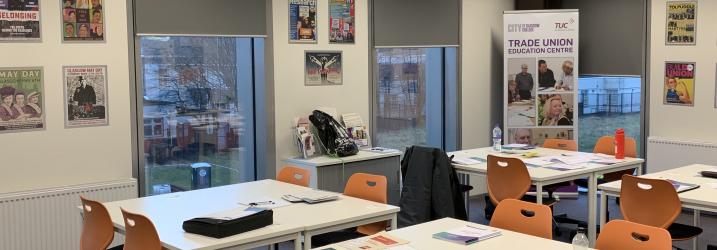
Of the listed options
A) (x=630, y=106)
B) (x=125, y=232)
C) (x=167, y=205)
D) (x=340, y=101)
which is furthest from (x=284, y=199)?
(x=630, y=106)

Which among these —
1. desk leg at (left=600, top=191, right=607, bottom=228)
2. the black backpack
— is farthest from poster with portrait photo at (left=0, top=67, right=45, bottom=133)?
desk leg at (left=600, top=191, right=607, bottom=228)

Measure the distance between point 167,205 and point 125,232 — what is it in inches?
27.2

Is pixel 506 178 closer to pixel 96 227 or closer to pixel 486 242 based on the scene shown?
pixel 486 242

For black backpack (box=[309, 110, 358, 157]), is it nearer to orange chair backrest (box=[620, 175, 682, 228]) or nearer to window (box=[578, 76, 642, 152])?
orange chair backrest (box=[620, 175, 682, 228])

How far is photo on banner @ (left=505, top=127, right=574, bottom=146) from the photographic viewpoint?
8703mm

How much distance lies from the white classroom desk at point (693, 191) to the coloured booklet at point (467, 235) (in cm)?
156

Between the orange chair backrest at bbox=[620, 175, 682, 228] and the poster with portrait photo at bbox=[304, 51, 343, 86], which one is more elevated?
the poster with portrait photo at bbox=[304, 51, 343, 86]

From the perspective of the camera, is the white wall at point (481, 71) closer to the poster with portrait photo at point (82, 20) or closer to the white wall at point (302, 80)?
the white wall at point (302, 80)

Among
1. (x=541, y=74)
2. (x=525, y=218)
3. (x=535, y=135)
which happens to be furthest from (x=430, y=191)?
(x=541, y=74)

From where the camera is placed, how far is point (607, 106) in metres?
9.12

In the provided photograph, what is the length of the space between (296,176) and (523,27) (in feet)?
12.7

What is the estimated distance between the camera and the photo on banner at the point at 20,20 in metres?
5.74

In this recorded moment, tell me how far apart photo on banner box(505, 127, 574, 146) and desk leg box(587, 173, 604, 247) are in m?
2.51

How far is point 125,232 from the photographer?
14.1ft
